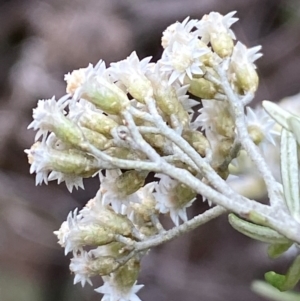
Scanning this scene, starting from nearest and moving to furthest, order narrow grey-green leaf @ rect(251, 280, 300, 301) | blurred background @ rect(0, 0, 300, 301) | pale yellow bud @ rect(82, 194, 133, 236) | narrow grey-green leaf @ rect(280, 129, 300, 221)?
narrow grey-green leaf @ rect(280, 129, 300, 221) → pale yellow bud @ rect(82, 194, 133, 236) → narrow grey-green leaf @ rect(251, 280, 300, 301) → blurred background @ rect(0, 0, 300, 301)

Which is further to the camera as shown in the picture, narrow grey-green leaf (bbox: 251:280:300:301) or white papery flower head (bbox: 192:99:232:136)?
narrow grey-green leaf (bbox: 251:280:300:301)

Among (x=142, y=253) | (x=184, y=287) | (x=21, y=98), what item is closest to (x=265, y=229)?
(x=142, y=253)

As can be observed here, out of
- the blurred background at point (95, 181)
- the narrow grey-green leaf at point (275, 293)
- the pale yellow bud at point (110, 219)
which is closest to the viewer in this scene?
the pale yellow bud at point (110, 219)

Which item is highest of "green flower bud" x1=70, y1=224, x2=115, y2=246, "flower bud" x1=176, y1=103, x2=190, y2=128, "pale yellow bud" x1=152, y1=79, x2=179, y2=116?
"pale yellow bud" x1=152, y1=79, x2=179, y2=116

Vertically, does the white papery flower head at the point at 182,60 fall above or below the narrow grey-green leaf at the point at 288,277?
above

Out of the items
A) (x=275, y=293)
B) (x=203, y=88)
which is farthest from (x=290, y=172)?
(x=275, y=293)

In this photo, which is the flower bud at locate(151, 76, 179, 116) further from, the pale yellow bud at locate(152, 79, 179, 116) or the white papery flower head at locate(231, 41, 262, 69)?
the white papery flower head at locate(231, 41, 262, 69)

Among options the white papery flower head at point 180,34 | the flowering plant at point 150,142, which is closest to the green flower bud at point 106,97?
the flowering plant at point 150,142

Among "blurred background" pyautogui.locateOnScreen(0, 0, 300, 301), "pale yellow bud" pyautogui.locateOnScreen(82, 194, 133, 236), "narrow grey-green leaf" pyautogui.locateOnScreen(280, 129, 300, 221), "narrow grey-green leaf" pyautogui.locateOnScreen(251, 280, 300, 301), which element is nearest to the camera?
"narrow grey-green leaf" pyautogui.locateOnScreen(280, 129, 300, 221)

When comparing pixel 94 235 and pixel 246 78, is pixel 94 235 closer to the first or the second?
pixel 94 235

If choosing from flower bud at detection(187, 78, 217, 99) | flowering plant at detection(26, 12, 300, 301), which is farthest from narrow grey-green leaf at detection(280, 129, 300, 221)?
flower bud at detection(187, 78, 217, 99)

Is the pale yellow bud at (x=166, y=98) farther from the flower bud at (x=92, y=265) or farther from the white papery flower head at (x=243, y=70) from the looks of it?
the flower bud at (x=92, y=265)
